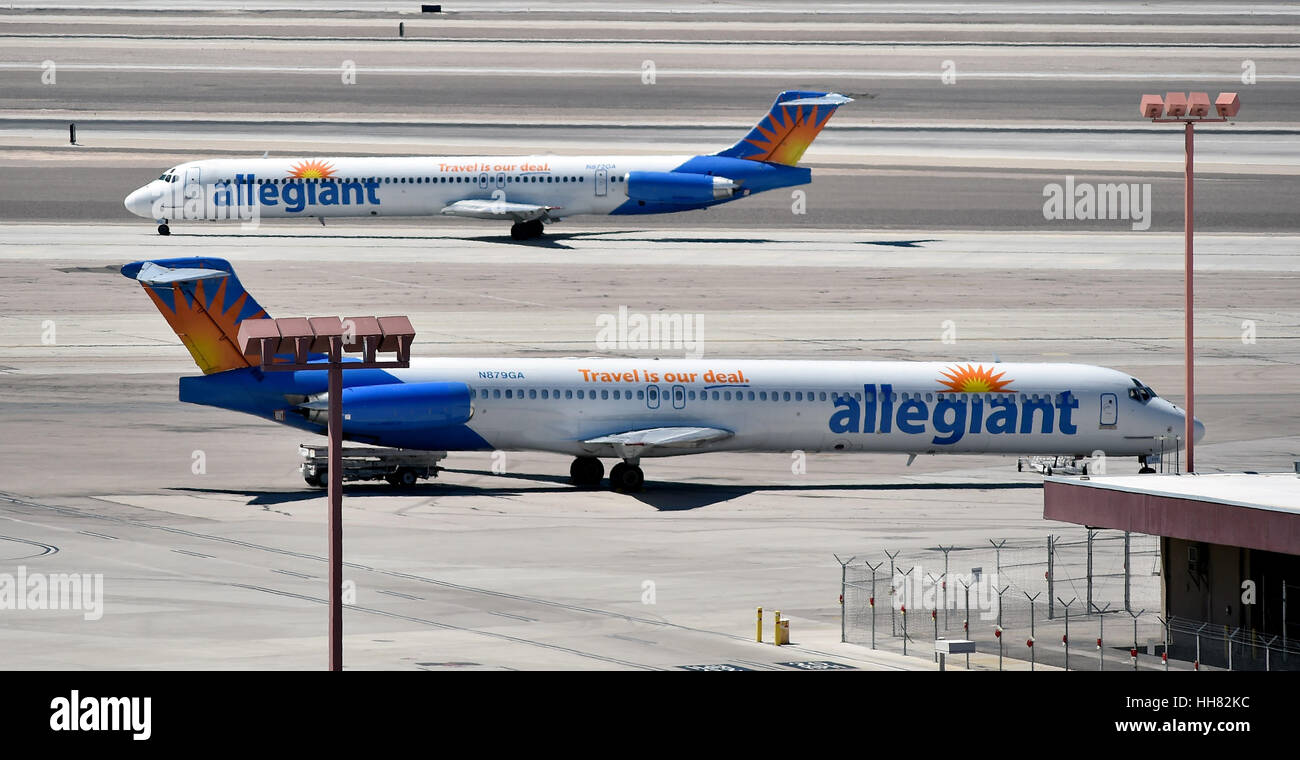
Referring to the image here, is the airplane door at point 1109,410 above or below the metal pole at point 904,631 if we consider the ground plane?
above

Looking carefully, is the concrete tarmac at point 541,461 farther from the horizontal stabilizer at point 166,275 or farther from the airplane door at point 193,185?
the horizontal stabilizer at point 166,275

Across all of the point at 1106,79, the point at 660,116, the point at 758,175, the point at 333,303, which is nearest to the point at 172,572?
the point at 333,303

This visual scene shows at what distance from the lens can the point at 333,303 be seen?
3169 inches

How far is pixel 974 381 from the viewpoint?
53219mm

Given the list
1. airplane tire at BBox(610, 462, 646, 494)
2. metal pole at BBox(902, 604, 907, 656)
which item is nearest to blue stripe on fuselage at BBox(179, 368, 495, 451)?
airplane tire at BBox(610, 462, 646, 494)

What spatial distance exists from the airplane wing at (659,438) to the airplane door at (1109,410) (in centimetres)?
1061

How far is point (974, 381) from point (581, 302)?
33.3 meters

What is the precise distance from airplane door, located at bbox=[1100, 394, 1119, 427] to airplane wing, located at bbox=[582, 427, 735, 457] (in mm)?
10611

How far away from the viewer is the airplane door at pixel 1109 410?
177 feet
